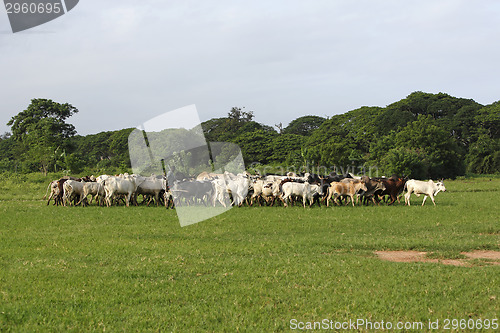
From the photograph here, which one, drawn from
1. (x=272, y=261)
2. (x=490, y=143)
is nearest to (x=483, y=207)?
(x=272, y=261)

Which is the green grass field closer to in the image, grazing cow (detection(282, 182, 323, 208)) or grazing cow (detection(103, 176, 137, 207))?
grazing cow (detection(282, 182, 323, 208))

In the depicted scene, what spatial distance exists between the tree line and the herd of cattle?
22500 mm

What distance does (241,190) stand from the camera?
22.5m

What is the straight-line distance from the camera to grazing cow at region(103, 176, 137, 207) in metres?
22.4

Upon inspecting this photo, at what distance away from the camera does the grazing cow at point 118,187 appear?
22391 mm

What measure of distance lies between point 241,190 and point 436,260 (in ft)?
41.8

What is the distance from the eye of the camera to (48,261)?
10.1 metres

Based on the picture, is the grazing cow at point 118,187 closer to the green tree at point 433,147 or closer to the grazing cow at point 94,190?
the grazing cow at point 94,190

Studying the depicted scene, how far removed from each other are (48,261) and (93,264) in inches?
38.7

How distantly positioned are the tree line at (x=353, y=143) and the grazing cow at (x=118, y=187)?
23.0 metres

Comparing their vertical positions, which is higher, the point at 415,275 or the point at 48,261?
the point at 48,261

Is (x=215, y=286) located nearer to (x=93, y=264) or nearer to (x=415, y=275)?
(x=93, y=264)

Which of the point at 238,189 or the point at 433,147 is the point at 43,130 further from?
the point at 433,147

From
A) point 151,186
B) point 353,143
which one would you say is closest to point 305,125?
point 353,143
